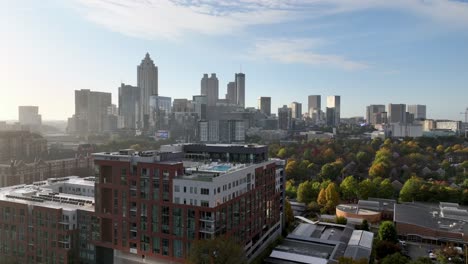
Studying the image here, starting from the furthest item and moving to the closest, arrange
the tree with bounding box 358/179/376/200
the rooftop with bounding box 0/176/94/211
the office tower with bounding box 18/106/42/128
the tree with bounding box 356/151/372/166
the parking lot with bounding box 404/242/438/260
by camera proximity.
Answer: the office tower with bounding box 18/106/42/128, the tree with bounding box 356/151/372/166, the tree with bounding box 358/179/376/200, the parking lot with bounding box 404/242/438/260, the rooftop with bounding box 0/176/94/211

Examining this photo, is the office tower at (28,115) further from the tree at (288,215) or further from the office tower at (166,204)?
the office tower at (166,204)

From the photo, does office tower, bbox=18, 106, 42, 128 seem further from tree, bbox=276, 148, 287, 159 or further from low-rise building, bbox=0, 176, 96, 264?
low-rise building, bbox=0, 176, 96, 264

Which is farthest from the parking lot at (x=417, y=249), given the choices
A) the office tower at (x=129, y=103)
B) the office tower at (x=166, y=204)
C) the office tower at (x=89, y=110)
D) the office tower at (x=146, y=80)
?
the office tower at (x=146, y=80)

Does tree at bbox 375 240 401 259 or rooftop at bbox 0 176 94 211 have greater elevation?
rooftop at bbox 0 176 94 211

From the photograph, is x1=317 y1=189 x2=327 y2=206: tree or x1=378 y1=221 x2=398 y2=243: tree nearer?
x1=378 y1=221 x2=398 y2=243: tree

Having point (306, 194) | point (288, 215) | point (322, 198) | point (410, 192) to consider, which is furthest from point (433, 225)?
point (306, 194)

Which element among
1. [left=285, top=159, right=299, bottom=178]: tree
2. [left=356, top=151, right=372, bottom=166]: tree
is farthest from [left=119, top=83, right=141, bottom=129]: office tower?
[left=285, top=159, right=299, bottom=178]: tree

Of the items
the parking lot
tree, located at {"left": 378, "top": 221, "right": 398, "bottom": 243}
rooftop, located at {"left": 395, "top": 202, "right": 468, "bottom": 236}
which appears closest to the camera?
the parking lot
